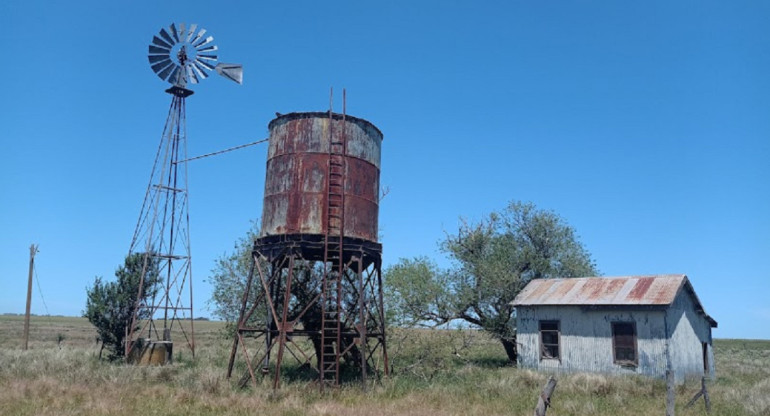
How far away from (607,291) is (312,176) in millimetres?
12154

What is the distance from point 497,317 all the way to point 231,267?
42.9 ft

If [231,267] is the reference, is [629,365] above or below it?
below

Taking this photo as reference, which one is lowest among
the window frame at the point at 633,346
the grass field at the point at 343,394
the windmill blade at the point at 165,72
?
the grass field at the point at 343,394

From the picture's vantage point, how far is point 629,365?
1845 centimetres

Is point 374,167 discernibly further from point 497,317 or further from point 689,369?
point 689,369

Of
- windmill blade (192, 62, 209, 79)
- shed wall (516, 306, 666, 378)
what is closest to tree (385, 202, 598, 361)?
shed wall (516, 306, 666, 378)

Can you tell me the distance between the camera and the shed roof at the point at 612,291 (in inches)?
733

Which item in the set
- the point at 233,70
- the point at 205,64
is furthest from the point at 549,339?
the point at 205,64

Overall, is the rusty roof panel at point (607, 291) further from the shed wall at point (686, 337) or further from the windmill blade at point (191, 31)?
the windmill blade at point (191, 31)

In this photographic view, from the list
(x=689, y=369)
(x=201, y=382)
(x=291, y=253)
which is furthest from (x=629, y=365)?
(x=201, y=382)

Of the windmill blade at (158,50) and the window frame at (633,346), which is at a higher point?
the windmill blade at (158,50)

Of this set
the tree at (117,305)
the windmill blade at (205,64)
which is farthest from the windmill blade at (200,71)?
the tree at (117,305)

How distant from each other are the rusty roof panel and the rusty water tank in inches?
330

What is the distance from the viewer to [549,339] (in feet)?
67.8
